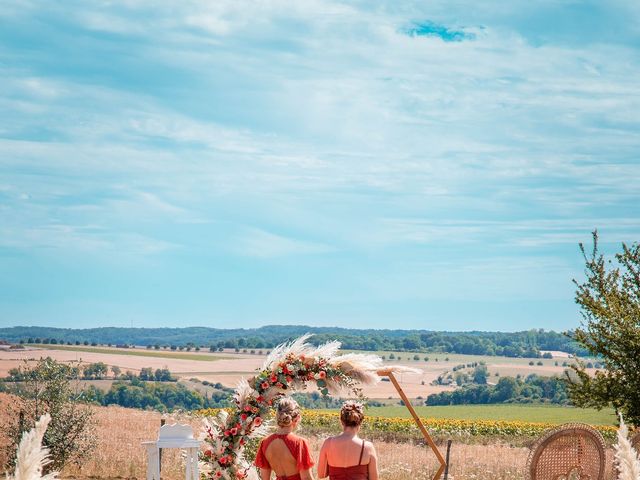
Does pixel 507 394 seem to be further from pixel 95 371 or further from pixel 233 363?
pixel 95 371

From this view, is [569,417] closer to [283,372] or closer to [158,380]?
[158,380]

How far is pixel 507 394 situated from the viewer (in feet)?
236

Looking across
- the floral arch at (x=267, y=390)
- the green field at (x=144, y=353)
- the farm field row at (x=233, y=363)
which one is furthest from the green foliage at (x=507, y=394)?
the floral arch at (x=267, y=390)

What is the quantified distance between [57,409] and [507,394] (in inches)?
2247

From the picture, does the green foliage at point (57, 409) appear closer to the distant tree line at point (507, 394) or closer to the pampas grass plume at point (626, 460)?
the pampas grass plume at point (626, 460)

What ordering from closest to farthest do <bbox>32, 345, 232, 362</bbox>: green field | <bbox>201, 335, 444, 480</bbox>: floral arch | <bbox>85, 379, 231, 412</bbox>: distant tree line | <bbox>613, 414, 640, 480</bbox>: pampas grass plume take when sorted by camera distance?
<bbox>613, 414, 640, 480</bbox>: pampas grass plume < <bbox>201, 335, 444, 480</bbox>: floral arch < <bbox>85, 379, 231, 412</bbox>: distant tree line < <bbox>32, 345, 232, 362</bbox>: green field

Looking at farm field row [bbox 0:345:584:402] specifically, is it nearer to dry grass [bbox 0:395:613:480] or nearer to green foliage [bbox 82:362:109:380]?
green foliage [bbox 82:362:109:380]

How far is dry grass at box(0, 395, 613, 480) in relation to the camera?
19.5 metres

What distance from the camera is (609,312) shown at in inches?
801

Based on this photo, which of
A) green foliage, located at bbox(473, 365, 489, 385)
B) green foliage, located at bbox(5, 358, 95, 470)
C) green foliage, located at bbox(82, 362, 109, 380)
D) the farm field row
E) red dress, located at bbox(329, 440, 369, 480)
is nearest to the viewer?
red dress, located at bbox(329, 440, 369, 480)

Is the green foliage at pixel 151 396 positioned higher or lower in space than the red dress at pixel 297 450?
lower

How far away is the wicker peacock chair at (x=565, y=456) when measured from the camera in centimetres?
963

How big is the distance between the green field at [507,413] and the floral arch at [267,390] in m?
40.9

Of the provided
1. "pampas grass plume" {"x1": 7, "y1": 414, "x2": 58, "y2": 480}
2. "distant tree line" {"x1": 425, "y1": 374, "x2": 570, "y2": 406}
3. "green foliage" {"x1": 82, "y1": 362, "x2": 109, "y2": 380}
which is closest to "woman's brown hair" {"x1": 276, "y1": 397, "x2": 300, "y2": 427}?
"pampas grass plume" {"x1": 7, "y1": 414, "x2": 58, "y2": 480}
